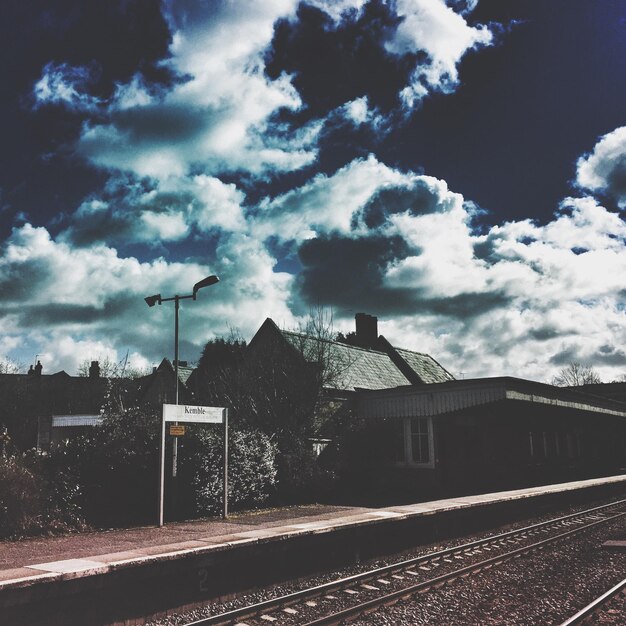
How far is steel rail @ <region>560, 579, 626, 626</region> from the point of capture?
6.47 metres

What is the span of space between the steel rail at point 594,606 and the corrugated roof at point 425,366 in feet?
74.0

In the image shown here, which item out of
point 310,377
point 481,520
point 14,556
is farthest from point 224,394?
point 14,556

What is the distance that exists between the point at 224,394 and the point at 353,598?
44.1ft

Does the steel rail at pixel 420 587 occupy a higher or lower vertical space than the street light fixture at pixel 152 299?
lower

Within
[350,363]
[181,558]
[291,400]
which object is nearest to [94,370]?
[350,363]

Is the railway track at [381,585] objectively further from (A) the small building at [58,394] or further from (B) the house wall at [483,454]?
(A) the small building at [58,394]

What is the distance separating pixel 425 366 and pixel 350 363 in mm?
10281

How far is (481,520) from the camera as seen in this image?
13.3 m

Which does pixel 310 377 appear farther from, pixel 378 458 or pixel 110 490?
pixel 110 490

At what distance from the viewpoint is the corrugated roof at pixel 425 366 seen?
1217 inches

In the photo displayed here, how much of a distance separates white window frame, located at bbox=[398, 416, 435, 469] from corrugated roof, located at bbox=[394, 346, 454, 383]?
10051 millimetres

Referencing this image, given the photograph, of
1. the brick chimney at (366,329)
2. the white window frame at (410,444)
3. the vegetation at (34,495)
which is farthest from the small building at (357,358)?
the vegetation at (34,495)

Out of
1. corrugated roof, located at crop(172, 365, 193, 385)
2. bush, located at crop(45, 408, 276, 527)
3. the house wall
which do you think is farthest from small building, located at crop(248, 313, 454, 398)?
corrugated roof, located at crop(172, 365, 193, 385)

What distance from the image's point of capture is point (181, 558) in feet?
23.6
